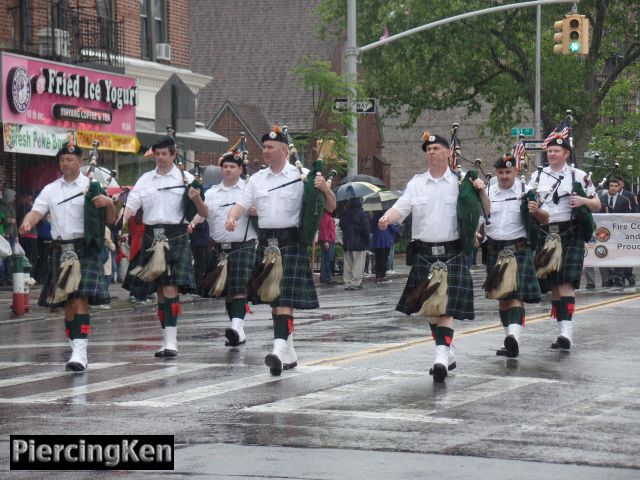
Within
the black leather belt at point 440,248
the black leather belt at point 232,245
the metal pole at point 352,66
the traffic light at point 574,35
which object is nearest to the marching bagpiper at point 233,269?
the black leather belt at point 232,245

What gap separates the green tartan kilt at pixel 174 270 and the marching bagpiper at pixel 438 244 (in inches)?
102

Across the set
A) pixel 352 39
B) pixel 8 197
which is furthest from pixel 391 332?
pixel 352 39

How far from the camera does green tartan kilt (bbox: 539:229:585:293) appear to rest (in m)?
13.8

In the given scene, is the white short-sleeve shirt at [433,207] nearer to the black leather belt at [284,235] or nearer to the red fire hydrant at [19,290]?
the black leather belt at [284,235]

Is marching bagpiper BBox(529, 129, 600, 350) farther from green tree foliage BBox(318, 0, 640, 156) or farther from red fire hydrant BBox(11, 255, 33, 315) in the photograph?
green tree foliage BBox(318, 0, 640, 156)

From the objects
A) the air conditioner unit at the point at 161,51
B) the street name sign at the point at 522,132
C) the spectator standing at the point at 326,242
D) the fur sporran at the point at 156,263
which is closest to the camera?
the fur sporran at the point at 156,263

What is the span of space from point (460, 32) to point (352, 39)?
486 inches

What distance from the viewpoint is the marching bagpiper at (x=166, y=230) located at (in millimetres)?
13289

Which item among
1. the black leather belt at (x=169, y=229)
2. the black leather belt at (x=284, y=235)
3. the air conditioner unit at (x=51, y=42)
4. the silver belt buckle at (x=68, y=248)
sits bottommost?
the silver belt buckle at (x=68, y=248)

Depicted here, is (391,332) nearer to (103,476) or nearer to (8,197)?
(103,476)

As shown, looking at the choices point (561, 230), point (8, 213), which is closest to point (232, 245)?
point (561, 230)

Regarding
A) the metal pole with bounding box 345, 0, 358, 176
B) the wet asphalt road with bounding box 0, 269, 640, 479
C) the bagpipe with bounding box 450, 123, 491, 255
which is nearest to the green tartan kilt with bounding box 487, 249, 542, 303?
the wet asphalt road with bounding box 0, 269, 640, 479

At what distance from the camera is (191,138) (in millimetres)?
33062

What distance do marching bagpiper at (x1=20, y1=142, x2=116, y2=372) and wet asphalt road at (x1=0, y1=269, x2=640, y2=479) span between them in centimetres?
51
